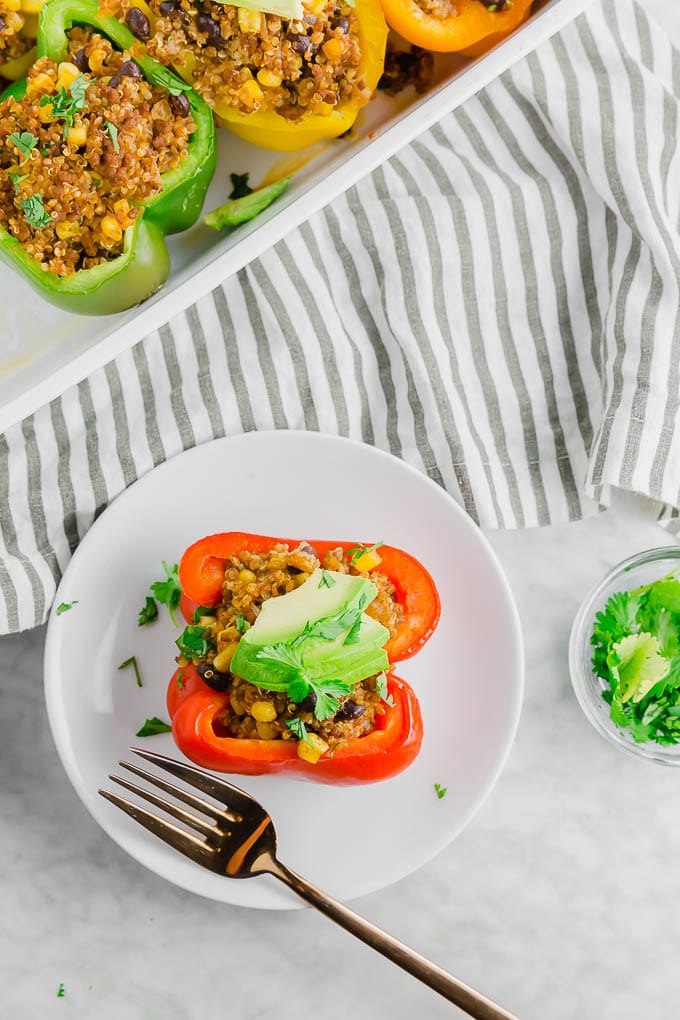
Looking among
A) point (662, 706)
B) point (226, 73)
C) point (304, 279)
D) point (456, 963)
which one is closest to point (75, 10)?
point (226, 73)

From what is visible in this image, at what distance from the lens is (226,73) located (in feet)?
6.29

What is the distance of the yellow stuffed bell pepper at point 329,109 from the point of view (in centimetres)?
194

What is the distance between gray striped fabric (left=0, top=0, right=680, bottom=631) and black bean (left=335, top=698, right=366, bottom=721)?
1.87 feet

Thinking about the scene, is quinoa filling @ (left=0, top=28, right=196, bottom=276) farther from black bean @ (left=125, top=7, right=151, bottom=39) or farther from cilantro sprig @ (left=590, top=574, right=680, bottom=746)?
cilantro sprig @ (left=590, top=574, right=680, bottom=746)

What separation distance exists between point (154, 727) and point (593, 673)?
968mm

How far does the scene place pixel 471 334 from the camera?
2189mm

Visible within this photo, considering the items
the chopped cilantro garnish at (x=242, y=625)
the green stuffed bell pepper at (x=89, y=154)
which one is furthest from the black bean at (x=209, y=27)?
the chopped cilantro garnish at (x=242, y=625)

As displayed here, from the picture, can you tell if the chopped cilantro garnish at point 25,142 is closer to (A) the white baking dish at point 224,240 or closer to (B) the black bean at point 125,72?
(B) the black bean at point 125,72

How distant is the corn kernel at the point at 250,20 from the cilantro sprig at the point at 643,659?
1380mm

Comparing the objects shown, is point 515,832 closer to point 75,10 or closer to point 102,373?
point 102,373

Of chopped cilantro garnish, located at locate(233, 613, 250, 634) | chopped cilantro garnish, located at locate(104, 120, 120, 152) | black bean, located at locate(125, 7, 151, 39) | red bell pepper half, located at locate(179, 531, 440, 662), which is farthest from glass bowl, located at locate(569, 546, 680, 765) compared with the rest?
black bean, located at locate(125, 7, 151, 39)

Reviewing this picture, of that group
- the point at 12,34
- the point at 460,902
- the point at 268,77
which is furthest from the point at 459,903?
the point at 12,34

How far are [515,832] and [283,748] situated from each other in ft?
2.37

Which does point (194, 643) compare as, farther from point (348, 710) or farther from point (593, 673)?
point (593, 673)
